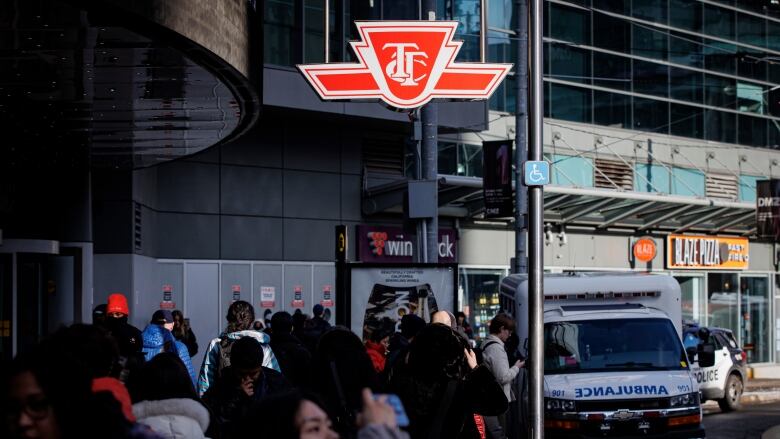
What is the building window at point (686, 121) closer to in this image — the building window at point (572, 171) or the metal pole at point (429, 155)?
the building window at point (572, 171)

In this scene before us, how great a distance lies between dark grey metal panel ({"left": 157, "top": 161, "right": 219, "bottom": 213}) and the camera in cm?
2608

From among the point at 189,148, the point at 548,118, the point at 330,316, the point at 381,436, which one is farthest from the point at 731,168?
the point at 381,436

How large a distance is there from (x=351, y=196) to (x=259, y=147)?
9.29 ft

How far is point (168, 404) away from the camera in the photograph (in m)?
6.10

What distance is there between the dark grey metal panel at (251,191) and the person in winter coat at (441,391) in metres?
20.2

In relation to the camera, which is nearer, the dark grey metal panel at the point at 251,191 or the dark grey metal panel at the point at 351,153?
the dark grey metal panel at the point at 251,191

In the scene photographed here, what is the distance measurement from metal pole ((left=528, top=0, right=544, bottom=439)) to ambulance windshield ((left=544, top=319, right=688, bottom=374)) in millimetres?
2625

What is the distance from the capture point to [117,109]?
13.3m

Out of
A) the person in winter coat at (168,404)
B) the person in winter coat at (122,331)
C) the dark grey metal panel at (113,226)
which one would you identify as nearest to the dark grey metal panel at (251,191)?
the dark grey metal panel at (113,226)

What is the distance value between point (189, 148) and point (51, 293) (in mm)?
4978

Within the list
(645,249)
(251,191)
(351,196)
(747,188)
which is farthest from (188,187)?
(747,188)

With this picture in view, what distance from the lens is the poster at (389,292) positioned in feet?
54.1

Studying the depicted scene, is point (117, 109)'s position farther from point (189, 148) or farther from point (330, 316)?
point (330, 316)

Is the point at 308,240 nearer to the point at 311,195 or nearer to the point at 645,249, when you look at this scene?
A: the point at 311,195
